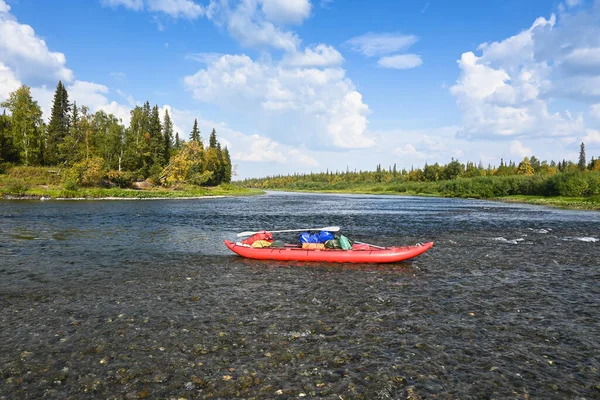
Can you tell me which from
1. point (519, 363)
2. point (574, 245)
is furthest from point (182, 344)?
point (574, 245)

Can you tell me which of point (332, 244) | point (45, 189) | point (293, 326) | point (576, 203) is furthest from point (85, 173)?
point (576, 203)

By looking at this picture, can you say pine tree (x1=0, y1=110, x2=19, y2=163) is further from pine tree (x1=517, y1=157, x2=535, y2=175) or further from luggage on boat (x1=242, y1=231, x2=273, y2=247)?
pine tree (x1=517, y1=157, x2=535, y2=175)

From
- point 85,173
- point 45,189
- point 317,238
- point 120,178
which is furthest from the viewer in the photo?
point 120,178

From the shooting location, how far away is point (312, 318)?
1404 centimetres

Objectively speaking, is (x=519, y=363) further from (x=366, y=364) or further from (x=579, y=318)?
(x=579, y=318)

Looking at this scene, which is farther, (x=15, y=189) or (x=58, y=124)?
(x=58, y=124)

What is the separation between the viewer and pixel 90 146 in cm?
10700

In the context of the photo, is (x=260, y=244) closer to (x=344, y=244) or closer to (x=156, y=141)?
(x=344, y=244)

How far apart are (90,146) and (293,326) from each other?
113848mm

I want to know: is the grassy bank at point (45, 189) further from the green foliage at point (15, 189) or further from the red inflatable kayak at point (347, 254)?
the red inflatable kayak at point (347, 254)

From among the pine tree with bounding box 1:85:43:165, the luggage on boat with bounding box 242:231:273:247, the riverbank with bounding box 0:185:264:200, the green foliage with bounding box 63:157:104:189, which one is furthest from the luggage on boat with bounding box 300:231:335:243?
the pine tree with bounding box 1:85:43:165

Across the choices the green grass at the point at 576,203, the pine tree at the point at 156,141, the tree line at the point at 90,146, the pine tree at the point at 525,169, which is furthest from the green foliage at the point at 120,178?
the pine tree at the point at 525,169

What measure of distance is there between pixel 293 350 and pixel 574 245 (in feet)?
98.2

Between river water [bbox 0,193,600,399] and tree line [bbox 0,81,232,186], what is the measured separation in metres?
83.6
